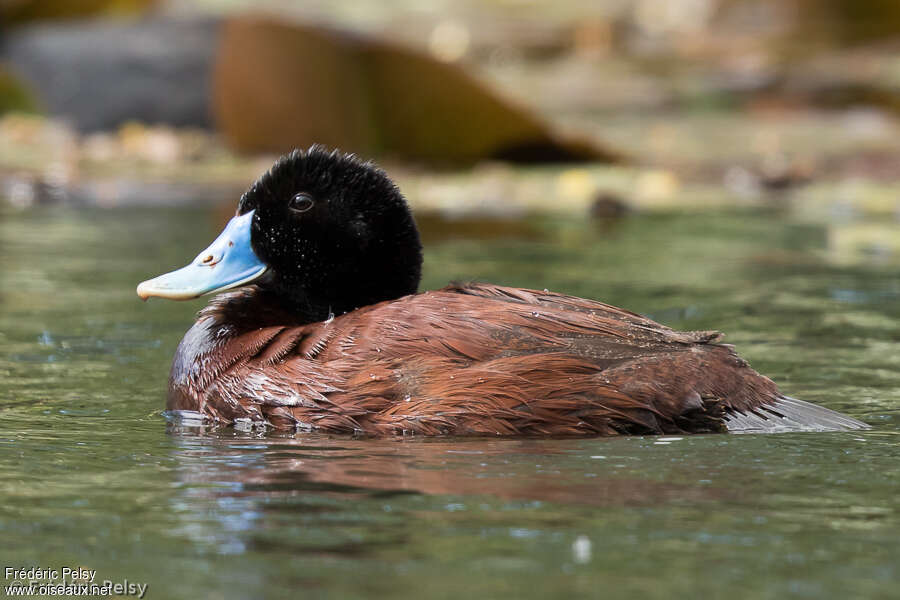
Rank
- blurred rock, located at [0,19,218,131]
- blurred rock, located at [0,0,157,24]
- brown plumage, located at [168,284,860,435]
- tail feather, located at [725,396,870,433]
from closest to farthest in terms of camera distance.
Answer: brown plumage, located at [168,284,860,435]
tail feather, located at [725,396,870,433]
blurred rock, located at [0,19,218,131]
blurred rock, located at [0,0,157,24]

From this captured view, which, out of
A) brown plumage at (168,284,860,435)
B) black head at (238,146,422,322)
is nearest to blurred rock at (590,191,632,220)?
black head at (238,146,422,322)

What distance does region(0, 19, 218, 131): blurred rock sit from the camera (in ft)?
54.3

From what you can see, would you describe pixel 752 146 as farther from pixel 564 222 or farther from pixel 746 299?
pixel 746 299

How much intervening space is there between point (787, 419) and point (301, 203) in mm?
2008

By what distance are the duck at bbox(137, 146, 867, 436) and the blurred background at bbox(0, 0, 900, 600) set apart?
5.5 inches

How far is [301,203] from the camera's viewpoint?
223 inches

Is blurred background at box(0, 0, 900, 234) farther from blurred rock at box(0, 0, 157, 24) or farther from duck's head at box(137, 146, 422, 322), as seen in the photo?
duck's head at box(137, 146, 422, 322)

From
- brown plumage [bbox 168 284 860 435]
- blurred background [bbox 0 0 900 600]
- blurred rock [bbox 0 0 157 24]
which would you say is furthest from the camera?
blurred rock [bbox 0 0 157 24]

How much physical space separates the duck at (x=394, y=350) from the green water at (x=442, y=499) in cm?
11

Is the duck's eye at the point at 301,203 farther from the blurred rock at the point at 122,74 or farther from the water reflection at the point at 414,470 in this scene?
the blurred rock at the point at 122,74

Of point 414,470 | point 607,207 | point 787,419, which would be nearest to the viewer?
point 414,470

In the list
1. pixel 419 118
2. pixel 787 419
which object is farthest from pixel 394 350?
pixel 419 118

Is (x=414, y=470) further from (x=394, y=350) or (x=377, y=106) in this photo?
(x=377, y=106)

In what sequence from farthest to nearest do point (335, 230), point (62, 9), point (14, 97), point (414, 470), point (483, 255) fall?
1. point (62, 9)
2. point (14, 97)
3. point (483, 255)
4. point (335, 230)
5. point (414, 470)
